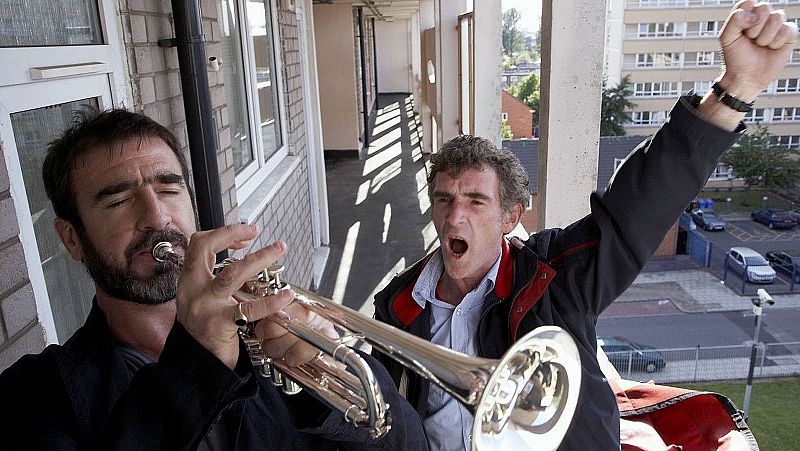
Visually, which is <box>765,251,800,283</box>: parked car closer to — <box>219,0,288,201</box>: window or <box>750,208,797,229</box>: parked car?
<box>750,208,797,229</box>: parked car

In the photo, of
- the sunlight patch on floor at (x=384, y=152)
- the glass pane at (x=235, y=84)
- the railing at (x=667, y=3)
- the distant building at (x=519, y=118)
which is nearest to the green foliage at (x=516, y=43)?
the distant building at (x=519, y=118)

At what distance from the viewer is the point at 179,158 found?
1.56 metres

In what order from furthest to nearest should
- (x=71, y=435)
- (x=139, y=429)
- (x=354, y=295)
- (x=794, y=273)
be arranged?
(x=794, y=273) → (x=354, y=295) → (x=71, y=435) → (x=139, y=429)

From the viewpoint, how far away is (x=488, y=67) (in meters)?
5.50

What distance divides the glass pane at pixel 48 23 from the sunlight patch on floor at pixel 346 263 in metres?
4.66

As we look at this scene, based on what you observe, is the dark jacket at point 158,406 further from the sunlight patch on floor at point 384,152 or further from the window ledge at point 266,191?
the sunlight patch on floor at point 384,152

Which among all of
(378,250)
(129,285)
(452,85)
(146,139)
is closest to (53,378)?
(129,285)

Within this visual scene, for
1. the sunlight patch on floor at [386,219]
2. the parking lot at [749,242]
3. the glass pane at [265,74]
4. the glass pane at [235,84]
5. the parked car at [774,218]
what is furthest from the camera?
the parked car at [774,218]

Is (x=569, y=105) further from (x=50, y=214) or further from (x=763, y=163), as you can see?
(x=763, y=163)

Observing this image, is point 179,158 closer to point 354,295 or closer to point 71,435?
point 71,435

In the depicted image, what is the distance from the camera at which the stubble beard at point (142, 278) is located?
1.36 m

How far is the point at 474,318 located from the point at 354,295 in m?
4.85

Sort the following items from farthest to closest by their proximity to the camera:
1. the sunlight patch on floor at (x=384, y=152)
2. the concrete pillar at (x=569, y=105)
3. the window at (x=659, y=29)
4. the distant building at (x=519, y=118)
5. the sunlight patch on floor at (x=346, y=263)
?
the distant building at (x=519, y=118) → the window at (x=659, y=29) → the sunlight patch on floor at (x=384, y=152) → the sunlight patch on floor at (x=346, y=263) → the concrete pillar at (x=569, y=105)

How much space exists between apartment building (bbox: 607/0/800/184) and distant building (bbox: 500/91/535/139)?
23.8 ft
